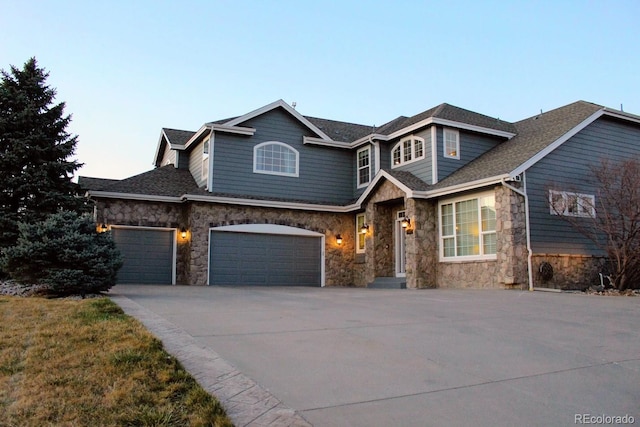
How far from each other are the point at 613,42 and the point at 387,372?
12.3 m

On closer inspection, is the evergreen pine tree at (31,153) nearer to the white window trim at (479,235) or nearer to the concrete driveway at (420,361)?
the concrete driveway at (420,361)

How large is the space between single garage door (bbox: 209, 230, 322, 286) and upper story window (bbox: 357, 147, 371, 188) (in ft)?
9.19

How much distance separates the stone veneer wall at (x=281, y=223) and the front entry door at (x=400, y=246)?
2312 mm

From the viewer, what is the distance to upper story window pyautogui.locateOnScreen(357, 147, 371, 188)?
1869 cm

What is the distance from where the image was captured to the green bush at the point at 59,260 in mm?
9891

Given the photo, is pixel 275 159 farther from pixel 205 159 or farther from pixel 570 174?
pixel 570 174

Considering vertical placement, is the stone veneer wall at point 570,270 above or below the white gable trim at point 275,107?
below

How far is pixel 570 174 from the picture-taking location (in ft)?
47.7

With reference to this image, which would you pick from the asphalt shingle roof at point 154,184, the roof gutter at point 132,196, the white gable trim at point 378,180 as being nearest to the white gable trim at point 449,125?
the white gable trim at point 378,180

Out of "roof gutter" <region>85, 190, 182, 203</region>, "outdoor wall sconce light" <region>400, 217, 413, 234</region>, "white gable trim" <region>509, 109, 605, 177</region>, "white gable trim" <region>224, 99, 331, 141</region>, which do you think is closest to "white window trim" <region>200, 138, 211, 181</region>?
"white gable trim" <region>224, 99, 331, 141</region>

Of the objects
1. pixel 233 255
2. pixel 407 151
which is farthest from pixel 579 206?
pixel 233 255

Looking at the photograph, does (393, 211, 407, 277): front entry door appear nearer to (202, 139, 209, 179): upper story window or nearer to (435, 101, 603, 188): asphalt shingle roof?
(435, 101, 603, 188): asphalt shingle roof

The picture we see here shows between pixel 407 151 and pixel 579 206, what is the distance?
5622 millimetres

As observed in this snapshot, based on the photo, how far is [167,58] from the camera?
57.4 feet
